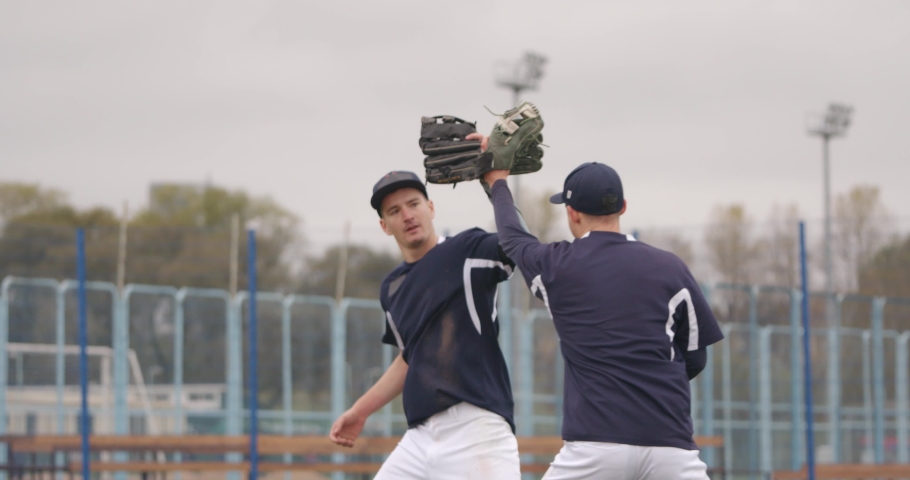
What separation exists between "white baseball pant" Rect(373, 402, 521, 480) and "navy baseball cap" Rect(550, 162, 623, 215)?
1049mm

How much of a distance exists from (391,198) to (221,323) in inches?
340

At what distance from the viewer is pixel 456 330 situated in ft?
15.2

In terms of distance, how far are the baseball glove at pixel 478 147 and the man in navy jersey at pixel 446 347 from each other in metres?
0.23

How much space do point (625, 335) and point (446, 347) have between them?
3.36ft

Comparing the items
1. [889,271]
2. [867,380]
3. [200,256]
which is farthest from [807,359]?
[200,256]

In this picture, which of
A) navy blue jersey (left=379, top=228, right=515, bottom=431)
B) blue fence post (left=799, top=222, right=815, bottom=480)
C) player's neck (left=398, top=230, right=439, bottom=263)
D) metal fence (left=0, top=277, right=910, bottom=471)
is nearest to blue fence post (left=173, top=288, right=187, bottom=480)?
metal fence (left=0, top=277, right=910, bottom=471)

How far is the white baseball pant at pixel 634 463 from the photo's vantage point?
12.4ft

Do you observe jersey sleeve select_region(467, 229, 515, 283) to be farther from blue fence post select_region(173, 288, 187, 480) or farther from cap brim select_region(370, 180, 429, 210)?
blue fence post select_region(173, 288, 187, 480)

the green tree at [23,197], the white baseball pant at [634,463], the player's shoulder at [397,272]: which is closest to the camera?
the white baseball pant at [634,463]

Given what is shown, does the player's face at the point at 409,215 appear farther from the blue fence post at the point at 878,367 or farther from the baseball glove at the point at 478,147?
the blue fence post at the point at 878,367

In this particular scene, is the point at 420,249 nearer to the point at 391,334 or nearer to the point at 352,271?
the point at 391,334

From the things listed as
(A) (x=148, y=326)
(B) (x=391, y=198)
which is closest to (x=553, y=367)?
(A) (x=148, y=326)

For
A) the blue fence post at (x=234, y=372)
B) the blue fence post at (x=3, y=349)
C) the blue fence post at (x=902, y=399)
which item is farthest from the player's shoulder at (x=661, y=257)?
the blue fence post at (x=3, y=349)

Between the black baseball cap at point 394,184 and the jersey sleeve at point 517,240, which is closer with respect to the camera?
the jersey sleeve at point 517,240
